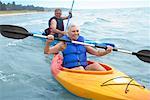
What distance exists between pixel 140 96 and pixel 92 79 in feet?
2.97

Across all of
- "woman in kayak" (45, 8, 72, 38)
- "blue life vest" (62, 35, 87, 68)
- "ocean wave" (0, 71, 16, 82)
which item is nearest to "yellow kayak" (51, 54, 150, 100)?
"blue life vest" (62, 35, 87, 68)

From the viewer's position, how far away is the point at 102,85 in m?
5.18

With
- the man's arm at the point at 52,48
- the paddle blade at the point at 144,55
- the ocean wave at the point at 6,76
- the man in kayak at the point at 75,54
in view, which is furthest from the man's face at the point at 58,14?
the paddle blade at the point at 144,55

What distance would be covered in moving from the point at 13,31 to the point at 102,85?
6.40 feet

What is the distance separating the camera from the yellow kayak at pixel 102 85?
4.92 meters

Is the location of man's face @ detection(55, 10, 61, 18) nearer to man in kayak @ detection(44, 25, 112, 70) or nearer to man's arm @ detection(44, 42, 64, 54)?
man in kayak @ detection(44, 25, 112, 70)

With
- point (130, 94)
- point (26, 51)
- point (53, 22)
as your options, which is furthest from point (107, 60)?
point (130, 94)

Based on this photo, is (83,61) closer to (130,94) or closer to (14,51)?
(130,94)

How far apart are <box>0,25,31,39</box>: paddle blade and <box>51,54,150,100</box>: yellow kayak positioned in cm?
101

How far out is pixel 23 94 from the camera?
5.98 m

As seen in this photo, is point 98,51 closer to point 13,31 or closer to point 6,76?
point 13,31

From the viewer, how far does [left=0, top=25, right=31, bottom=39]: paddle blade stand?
5.70 m

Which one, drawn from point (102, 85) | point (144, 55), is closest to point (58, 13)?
point (144, 55)

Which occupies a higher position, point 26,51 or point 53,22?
point 53,22
